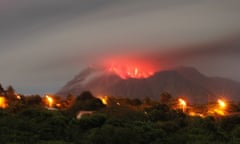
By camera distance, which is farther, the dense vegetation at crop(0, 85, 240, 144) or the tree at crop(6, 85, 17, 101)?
the tree at crop(6, 85, 17, 101)

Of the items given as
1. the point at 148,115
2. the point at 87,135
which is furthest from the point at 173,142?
the point at 148,115

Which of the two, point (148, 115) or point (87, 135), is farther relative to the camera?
point (148, 115)

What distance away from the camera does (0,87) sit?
103 m

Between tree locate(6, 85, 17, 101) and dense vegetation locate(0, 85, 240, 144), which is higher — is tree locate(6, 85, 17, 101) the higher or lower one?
the higher one

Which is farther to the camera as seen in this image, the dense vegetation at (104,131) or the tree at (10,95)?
the tree at (10,95)

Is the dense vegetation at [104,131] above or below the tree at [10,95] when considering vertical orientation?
below

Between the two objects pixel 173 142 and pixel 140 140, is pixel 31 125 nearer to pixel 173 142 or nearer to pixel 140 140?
pixel 140 140

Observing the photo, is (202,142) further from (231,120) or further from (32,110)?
(32,110)

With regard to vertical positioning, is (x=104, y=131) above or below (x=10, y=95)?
below

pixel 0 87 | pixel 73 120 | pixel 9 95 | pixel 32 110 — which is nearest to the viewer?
pixel 73 120

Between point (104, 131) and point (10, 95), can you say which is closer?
point (104, 131)

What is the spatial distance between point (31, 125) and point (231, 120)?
23.0m

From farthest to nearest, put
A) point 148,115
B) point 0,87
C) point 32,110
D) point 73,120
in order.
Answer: point 0,87
point 148,115
point 32,110
point 73,120

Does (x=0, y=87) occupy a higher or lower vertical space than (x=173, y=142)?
higher
